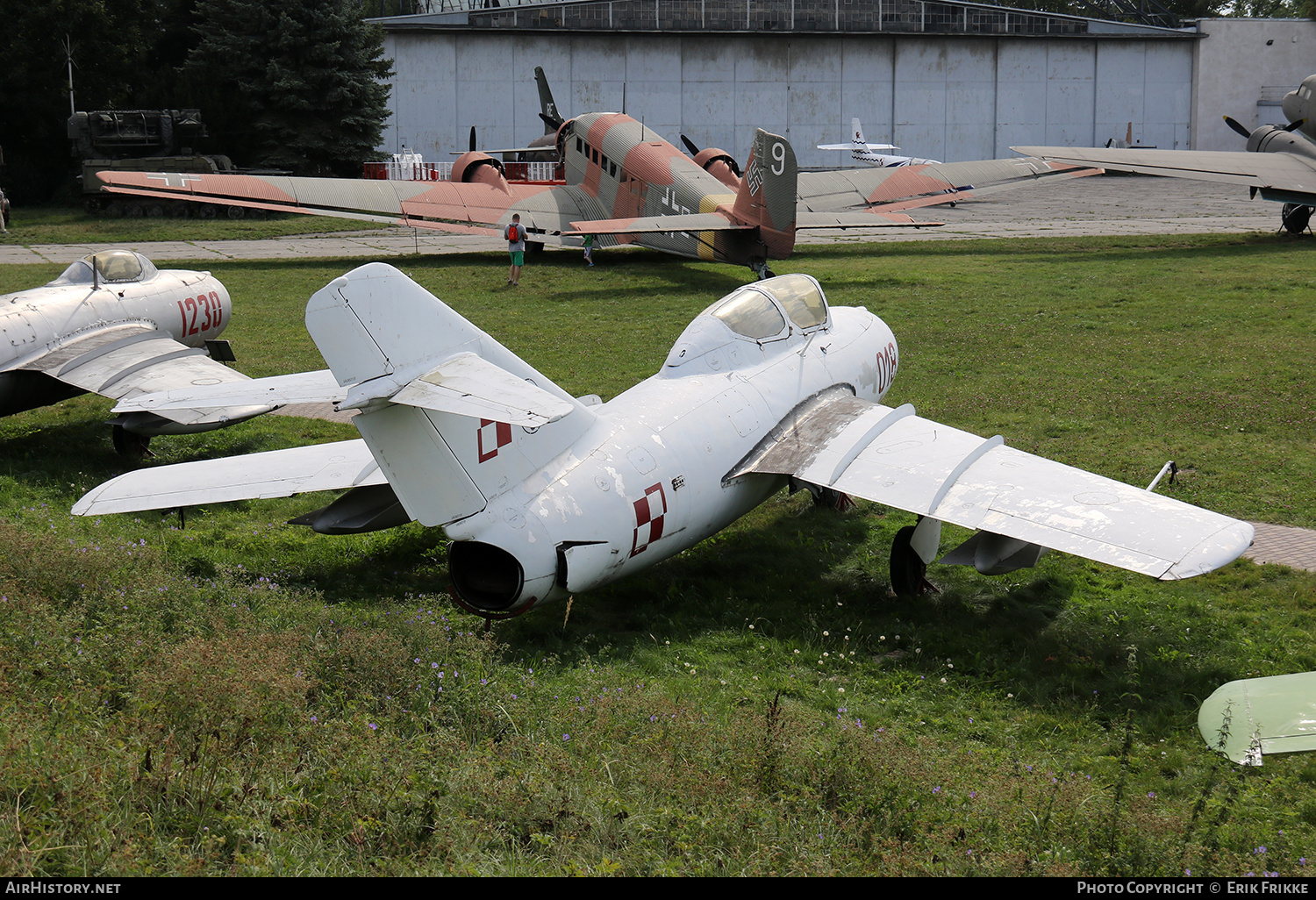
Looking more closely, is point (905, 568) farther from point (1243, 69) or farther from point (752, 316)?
point (1243, 69)

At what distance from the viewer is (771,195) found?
23484mm

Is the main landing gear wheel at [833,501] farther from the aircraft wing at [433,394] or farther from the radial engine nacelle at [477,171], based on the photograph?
the radial engine nacelle at [477,171]

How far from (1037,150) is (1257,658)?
25.4 meters

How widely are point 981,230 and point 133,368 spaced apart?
98.2 ft

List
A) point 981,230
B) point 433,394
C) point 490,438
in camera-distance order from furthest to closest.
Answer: point 981,230, point 490,438, point 433,394

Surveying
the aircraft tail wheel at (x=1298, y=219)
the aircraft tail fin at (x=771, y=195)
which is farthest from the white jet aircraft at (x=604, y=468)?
the aircraft tail wheel at (x=1298, y=219)

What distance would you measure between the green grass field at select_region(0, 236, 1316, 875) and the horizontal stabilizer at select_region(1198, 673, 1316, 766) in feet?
2.25

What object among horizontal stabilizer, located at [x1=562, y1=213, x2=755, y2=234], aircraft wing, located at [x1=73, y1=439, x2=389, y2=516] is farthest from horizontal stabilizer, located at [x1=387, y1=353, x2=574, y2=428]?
horizontal stabilizer, located at [x1=562, y1=213, x2=755, y2=234]

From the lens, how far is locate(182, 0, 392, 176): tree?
1737 inches

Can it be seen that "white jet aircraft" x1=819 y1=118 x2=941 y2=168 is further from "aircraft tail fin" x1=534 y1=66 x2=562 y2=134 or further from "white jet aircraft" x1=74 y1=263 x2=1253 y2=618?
"white jet aircraft" x1=74 y1=263 x2=1253 y2=618

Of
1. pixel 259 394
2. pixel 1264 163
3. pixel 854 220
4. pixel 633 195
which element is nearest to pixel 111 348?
pixel 259 394

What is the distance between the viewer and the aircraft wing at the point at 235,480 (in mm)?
8688

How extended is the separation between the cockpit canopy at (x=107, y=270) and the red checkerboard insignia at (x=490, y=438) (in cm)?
905
